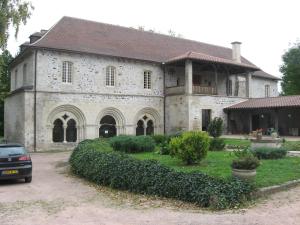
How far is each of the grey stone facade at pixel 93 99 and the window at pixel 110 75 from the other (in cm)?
29

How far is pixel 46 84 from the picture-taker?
23688 millimetres

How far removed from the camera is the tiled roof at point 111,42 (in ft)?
81.5

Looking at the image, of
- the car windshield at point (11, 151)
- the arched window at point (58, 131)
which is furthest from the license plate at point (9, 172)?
the arched window at point (58, 131)

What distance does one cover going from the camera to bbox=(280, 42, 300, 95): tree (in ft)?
142

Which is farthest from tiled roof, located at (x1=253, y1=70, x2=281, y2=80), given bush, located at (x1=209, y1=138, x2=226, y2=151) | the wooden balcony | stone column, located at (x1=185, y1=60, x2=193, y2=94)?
bush, located at (x1=209, y1=138, x2=226, y2=151)

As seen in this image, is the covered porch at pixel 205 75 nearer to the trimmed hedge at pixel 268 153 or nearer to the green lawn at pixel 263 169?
the trimmed hedge at pixel 268 153

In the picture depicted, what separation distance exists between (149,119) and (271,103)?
382 inches

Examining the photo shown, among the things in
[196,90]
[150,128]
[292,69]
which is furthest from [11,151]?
[292,69]

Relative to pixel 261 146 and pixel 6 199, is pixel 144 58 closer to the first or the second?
pixel 261 146

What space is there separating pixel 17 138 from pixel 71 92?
5.25 metres

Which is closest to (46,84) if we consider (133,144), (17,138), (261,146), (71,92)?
(71,92)

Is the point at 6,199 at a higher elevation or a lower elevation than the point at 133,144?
lower

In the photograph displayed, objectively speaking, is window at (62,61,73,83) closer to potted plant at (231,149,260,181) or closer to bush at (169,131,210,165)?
bush at (169,131,210,165)

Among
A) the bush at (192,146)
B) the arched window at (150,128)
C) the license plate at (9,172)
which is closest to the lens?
the bush at (192,146)
